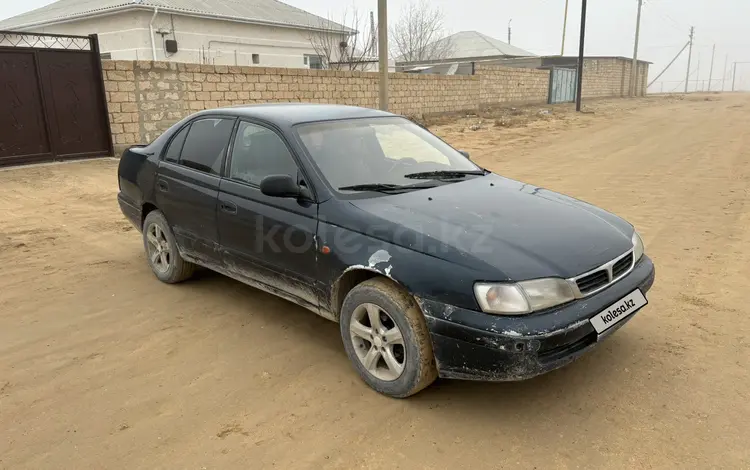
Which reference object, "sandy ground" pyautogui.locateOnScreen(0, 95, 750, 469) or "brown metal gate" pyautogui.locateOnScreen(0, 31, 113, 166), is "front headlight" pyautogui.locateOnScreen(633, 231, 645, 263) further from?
"brown metal gate" pyautogui.locateOnScreen(0, 31, 113, 166)

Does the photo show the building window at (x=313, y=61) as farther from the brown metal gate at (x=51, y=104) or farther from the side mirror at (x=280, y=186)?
the side mirror at (x=280, y=186)

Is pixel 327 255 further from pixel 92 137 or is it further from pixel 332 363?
pixel 92 137

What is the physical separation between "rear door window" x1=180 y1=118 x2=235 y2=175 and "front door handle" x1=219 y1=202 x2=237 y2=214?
0.30 m

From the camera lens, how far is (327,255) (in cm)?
335

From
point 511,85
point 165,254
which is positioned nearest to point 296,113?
point 165,254

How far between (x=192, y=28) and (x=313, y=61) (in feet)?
25.4

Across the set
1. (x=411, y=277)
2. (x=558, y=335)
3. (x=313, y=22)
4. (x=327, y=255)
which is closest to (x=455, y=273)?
(x=411, y=277)

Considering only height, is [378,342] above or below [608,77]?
below

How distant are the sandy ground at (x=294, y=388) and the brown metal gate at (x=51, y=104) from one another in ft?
19.0

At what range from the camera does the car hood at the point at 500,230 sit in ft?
9.34

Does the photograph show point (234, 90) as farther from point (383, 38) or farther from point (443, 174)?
point (443, 174)

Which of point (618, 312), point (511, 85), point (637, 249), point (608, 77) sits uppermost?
point (608, 77)

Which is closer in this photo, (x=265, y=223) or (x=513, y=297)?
(x=513, y=297)

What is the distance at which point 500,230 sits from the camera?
3.11 m
